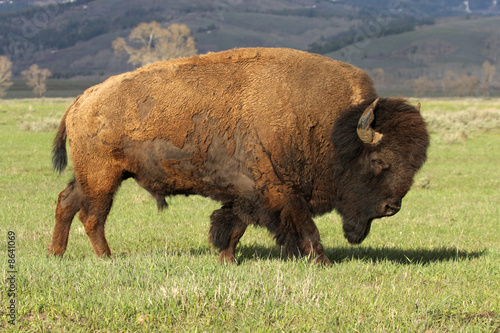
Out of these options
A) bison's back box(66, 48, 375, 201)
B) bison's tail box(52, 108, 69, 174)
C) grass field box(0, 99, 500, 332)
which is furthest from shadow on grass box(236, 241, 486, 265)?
bison's tail box(52, 108, 69, 174)

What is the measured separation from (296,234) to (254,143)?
0.99 m

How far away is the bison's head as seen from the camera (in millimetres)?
5254

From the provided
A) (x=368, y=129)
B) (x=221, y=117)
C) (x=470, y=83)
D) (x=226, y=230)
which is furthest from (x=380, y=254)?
(x=470, y=83)

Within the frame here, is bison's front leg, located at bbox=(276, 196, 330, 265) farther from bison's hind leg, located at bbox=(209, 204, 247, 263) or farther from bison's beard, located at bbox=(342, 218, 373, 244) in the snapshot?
bison's hind leg, located at bbox=(209, 204, 247, 263)

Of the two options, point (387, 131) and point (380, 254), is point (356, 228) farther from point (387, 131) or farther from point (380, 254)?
point (387, 131)

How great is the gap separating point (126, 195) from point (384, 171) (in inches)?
Result: 278

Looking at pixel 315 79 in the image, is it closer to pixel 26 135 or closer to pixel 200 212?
pixel 200 212

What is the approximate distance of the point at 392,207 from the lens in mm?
5324

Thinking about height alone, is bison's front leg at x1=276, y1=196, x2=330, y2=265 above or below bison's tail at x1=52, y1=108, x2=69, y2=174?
below

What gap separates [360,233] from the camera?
562 centimetres

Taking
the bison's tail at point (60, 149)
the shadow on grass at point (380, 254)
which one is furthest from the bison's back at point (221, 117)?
the shadow on grass at point (380, 254)

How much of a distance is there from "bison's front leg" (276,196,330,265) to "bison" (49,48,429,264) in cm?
1

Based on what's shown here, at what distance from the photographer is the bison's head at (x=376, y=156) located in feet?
17.2

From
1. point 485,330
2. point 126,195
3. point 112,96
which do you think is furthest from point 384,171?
point 126,195
